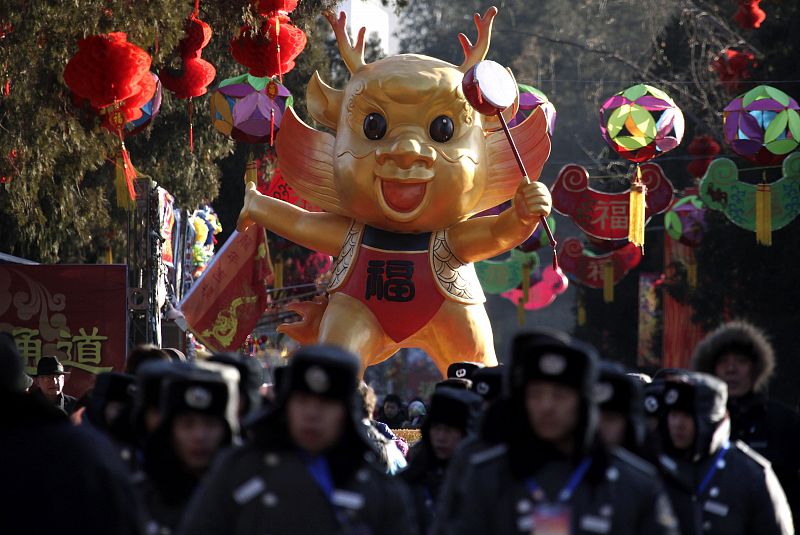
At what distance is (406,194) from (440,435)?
4726mm

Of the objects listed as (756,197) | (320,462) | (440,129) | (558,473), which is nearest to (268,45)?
(440,129)

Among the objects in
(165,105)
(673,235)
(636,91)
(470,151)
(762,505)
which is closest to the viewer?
A: (762,505)

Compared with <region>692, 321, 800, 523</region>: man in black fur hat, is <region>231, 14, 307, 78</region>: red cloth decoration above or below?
above

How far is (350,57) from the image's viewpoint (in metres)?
11.6

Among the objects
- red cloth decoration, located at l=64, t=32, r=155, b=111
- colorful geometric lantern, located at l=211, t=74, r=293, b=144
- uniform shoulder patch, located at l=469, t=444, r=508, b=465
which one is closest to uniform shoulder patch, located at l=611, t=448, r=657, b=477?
uniform shoulder patch, located at l=469, t=444, r=508, b=465

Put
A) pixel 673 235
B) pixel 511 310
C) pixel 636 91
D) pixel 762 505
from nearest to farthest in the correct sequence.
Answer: pixel 762 505 → pixel 636 91 → pixel 673 235 → pixel 511 310

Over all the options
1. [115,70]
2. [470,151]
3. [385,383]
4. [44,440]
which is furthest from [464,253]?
[385,383]

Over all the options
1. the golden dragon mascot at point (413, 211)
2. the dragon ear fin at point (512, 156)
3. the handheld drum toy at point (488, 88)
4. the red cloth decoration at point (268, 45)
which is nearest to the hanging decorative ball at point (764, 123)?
the dragon ear fin at point (512, 156)

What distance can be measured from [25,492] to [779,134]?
41.8 ft

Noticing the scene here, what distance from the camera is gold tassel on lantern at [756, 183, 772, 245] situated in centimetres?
1661

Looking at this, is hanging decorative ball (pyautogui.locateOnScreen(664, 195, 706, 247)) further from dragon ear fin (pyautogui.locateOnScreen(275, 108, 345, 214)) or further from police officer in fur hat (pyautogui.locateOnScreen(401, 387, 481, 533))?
police officer in fur hat (pyautogui.locateOnScreen(401, 387, 481, 533))

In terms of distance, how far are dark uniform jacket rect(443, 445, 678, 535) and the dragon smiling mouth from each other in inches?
257

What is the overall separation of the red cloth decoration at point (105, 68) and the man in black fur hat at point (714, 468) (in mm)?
5532

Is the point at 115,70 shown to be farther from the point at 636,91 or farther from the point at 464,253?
the point at 636,91
